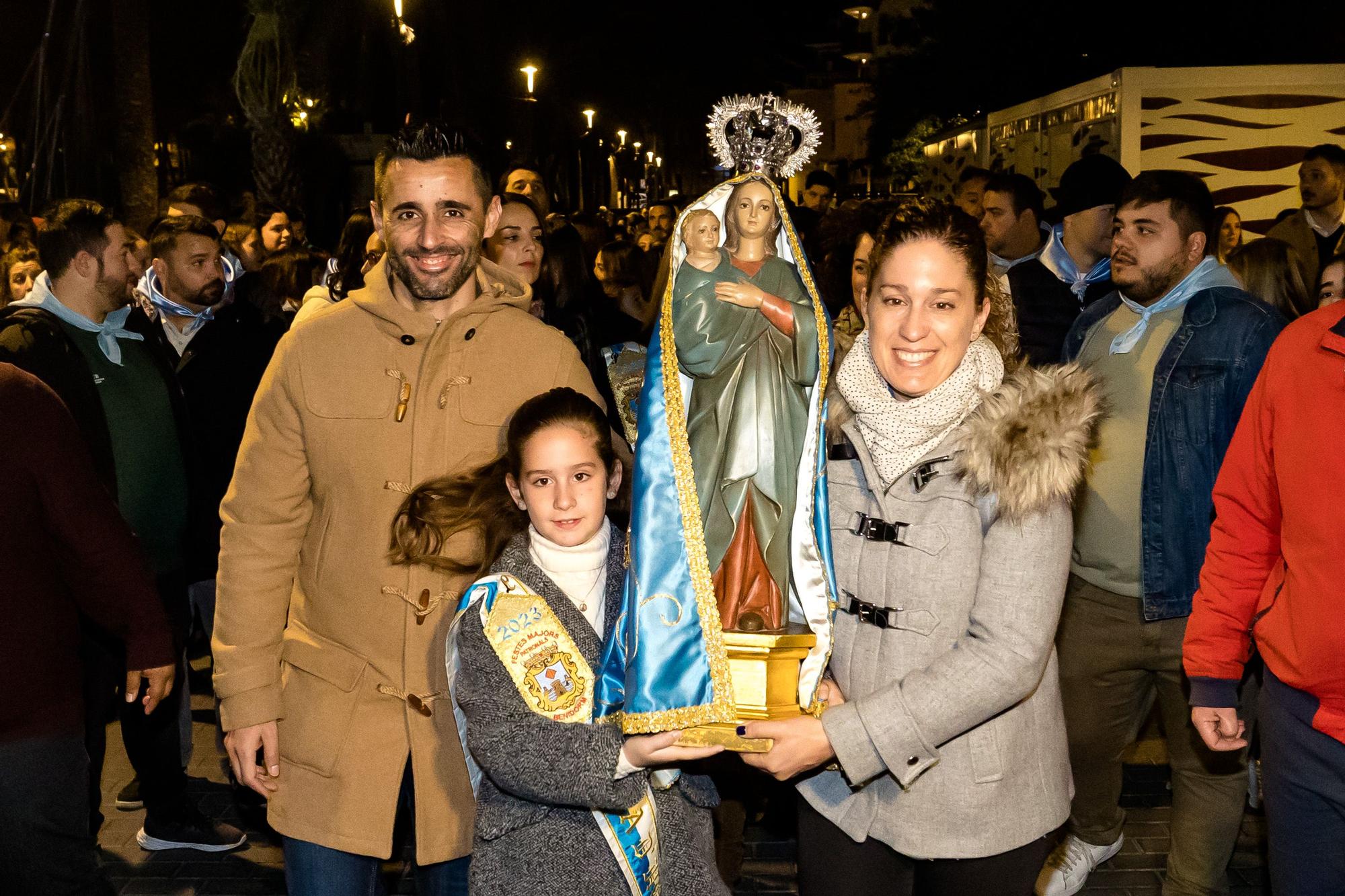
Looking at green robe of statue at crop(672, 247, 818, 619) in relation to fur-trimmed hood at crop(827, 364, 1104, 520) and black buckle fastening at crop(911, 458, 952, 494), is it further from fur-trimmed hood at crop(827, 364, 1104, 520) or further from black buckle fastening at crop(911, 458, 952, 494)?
fur-trimmed hood at crop(827, 364, 1104, 520)

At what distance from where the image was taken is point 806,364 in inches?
125

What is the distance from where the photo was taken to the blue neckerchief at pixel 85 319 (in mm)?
5340

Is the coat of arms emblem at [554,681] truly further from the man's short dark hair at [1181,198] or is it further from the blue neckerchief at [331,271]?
the blue neckerchief at [331,271]

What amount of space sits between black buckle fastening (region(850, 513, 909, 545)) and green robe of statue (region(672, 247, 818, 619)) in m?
0.19

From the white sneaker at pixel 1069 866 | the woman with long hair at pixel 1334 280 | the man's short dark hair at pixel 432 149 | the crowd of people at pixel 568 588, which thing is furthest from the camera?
the woman with long hair at pixel 1334 280

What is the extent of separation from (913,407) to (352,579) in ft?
4.85

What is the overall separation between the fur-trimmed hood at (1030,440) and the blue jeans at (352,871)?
5.43 ft

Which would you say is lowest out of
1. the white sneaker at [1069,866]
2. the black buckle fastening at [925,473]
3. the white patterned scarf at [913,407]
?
the white sneaker at [1069,866]

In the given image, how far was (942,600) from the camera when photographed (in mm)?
2805

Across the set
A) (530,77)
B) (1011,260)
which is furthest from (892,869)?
(530,77)

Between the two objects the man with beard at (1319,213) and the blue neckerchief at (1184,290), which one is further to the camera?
the man with beard at (1319,213)

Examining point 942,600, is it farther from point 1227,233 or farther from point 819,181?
point 819,181

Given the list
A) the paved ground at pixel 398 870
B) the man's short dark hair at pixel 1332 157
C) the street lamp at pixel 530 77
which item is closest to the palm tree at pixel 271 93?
the street lamp at pixel 530 77

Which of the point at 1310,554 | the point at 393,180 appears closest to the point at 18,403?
the point at 393,180
